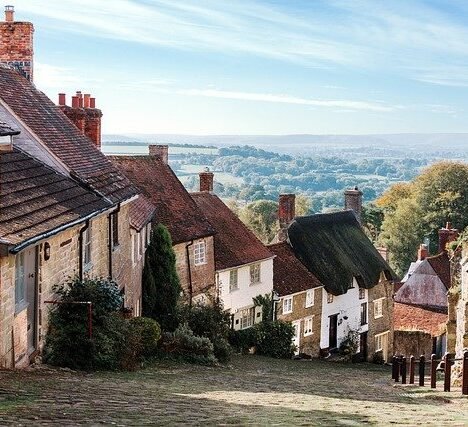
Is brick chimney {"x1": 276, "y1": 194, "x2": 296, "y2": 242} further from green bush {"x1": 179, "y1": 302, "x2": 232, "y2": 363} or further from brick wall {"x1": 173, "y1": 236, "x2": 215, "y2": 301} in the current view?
green bush {"x1": 179, "y1": 302, "x2": 232, "y2": 363}

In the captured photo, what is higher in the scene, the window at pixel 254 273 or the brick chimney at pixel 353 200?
the brick chimney at pixel 353 200

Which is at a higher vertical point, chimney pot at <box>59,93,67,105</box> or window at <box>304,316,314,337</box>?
chimney pot at <box>59,93,67,105</box>

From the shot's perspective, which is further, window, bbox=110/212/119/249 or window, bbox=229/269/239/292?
window, bbox=229/269/239/292

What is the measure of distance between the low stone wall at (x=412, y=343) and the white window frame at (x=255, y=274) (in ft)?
42.8

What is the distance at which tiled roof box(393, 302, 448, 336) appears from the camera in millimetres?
47688

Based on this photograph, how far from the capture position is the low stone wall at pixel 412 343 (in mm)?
43875

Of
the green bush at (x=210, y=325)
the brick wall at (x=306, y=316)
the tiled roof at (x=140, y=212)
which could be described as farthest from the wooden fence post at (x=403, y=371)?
the brick wall at (x=306, y=316)

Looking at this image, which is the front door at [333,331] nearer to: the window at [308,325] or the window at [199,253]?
the window at [308,325]

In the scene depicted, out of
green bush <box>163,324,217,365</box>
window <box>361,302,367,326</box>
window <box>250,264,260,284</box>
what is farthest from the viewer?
window <box>361,302,367,326</box>

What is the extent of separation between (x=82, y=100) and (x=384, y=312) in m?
26.1

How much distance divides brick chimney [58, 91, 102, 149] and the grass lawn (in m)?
11.5

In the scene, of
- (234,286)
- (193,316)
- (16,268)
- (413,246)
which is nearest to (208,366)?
(193,316)

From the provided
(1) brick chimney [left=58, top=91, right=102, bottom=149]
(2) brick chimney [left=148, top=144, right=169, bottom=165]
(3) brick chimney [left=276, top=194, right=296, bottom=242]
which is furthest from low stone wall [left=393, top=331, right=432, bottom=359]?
(1) brick chimney [left=58, top=91, right=102, bottom=149]

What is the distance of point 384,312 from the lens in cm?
4569
